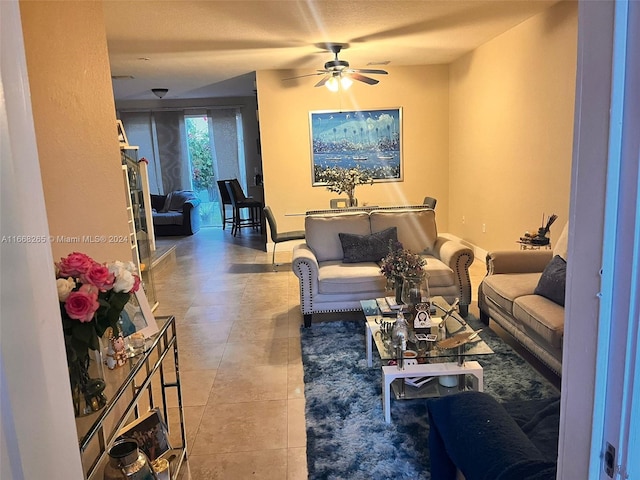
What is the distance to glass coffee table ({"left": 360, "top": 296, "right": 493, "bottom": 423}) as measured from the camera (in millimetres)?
2482

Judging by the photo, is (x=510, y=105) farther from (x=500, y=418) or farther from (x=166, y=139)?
(x=166, y=139)

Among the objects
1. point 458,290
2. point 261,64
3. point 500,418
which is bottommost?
point 458,290

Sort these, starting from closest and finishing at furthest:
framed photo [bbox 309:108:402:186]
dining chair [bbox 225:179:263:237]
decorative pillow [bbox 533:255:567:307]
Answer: decorative pillow [bbox 533:255:567:307] < framed photo [bbox 309:108:402:186] < dining chair [bbox 225:179:263:237]

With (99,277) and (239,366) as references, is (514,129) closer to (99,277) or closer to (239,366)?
(239,366)

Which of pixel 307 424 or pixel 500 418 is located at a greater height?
pixel 500 418

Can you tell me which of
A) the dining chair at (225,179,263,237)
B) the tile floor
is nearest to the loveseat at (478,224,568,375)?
the tile floor

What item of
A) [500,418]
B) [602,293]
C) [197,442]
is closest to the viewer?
[602,293]

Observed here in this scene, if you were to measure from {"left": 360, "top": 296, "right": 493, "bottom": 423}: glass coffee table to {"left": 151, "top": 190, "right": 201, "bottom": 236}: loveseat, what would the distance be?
266 inches

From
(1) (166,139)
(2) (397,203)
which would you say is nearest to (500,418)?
(2) (397,203)

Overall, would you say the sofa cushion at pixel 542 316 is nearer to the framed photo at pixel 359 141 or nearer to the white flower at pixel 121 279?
the white flower at pixel 121 279

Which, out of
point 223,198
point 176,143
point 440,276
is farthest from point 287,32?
point 176,143

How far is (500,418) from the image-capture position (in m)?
1.53

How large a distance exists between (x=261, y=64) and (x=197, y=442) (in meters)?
5.07

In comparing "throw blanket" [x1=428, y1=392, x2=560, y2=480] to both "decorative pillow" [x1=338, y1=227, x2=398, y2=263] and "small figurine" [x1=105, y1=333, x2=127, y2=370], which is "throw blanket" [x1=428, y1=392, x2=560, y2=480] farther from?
"decorative pillow" [x1=338, y1=227, x2=398, y2=263]
